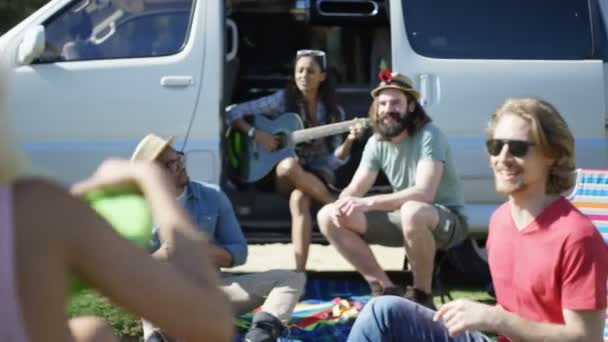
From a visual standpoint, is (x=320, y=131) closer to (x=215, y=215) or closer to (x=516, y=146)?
(x=215, y=215)

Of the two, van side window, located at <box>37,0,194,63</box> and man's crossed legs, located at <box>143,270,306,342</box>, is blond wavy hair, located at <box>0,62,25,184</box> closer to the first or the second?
man's crossed legs, located at <box>143,270,306,342</box>

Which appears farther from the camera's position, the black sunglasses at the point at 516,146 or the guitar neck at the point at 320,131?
the guitar neck at the point at 320,131

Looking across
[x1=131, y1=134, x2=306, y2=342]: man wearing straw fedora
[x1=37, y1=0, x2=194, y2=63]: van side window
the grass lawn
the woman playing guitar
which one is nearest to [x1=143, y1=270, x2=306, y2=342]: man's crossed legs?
[x1=131, y1=134, x2=306, y2=342]: man wearing straw fedora

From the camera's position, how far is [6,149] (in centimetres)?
151

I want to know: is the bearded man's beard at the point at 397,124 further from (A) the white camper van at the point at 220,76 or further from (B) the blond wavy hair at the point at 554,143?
(B) the blond wavy hair at the point at 554,143

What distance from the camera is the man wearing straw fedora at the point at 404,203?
5.78 meters

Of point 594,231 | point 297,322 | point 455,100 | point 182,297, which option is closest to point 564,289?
point 594,231

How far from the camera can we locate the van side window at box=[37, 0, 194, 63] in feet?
20.4

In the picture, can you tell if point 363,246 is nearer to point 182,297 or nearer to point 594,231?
point 594,231

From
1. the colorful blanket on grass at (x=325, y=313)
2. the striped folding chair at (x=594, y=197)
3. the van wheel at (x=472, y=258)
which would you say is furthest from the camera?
the van wheel at (x=472, y=258)

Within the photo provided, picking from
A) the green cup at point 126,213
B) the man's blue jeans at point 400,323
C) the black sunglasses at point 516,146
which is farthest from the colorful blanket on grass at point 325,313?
the green cup at point 126,213

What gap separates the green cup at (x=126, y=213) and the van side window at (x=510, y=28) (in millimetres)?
4962

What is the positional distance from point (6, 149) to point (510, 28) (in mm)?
5358

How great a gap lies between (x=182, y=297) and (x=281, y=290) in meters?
3.75
